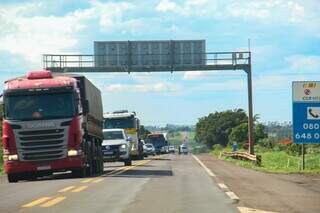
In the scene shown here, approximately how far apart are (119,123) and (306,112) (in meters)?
20.1

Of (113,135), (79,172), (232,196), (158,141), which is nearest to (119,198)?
(232,196)

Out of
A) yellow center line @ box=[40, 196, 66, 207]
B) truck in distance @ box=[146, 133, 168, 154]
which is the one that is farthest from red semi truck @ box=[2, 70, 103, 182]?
truck in distance @ box=[146, 133, 168, 154]


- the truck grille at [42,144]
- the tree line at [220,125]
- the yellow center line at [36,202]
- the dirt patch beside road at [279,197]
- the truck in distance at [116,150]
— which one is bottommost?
the tree line at [220,125]

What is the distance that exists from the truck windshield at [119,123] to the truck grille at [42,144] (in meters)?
23.9

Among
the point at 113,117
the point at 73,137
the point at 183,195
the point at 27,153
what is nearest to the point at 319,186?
the point at 183,195

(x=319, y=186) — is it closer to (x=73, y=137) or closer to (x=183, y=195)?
(x=183, y=195)

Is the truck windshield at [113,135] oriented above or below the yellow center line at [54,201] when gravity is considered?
below

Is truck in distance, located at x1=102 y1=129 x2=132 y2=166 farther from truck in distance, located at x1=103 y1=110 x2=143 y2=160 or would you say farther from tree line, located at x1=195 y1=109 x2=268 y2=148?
tree line, located at x1=195 y1=109 x2=268 y2=148

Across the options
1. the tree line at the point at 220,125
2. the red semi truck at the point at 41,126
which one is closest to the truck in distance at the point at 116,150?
the red semi truck at the point at 41,126

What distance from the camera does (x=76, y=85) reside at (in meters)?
23.7

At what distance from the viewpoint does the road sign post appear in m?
30.2

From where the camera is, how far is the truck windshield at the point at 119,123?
47406 mm

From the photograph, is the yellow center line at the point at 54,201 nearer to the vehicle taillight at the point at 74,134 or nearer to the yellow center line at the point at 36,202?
the yellow center line at the point at 36,202

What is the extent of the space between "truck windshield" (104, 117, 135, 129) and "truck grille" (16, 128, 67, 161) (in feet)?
78.5
